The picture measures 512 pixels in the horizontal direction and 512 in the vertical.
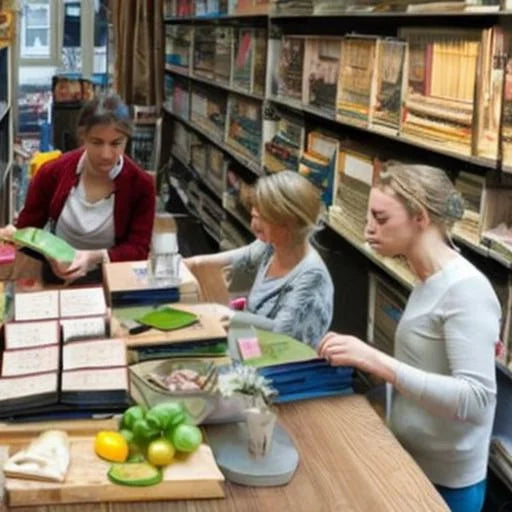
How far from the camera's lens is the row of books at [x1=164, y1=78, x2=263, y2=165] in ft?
15.5

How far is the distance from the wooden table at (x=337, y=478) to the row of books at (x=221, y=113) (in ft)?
9.59

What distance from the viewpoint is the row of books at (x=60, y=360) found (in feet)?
5.17

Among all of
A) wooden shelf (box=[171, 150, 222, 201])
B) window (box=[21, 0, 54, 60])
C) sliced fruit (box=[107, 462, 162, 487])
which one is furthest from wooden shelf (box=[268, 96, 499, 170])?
window (box=[21, 0, 54, 60])

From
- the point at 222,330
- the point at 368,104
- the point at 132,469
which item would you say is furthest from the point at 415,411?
the point at 368,104

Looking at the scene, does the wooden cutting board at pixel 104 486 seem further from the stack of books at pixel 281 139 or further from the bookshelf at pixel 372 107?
the stack of books at pixel 281 139

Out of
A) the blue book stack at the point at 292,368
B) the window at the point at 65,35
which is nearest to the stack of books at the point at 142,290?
the blue book stack at the point at 292,368

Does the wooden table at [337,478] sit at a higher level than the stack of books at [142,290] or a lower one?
lower

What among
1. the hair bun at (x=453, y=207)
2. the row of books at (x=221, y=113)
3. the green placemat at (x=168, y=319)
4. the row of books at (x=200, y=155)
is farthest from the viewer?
the row of books at (x=200, y=155)

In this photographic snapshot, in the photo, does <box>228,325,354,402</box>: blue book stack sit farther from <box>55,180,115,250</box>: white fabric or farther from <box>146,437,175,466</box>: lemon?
<box>55,180,115,250</box>: white fabric

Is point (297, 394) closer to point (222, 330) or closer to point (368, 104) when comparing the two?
point (222, 330)

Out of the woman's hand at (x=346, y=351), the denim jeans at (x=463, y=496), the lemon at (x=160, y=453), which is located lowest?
the denim jeans at (x=463, y=496)

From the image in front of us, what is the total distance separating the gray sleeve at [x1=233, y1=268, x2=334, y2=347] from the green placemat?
21cm

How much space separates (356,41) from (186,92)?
3.77 metres

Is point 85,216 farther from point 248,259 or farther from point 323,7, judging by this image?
point 323,7
